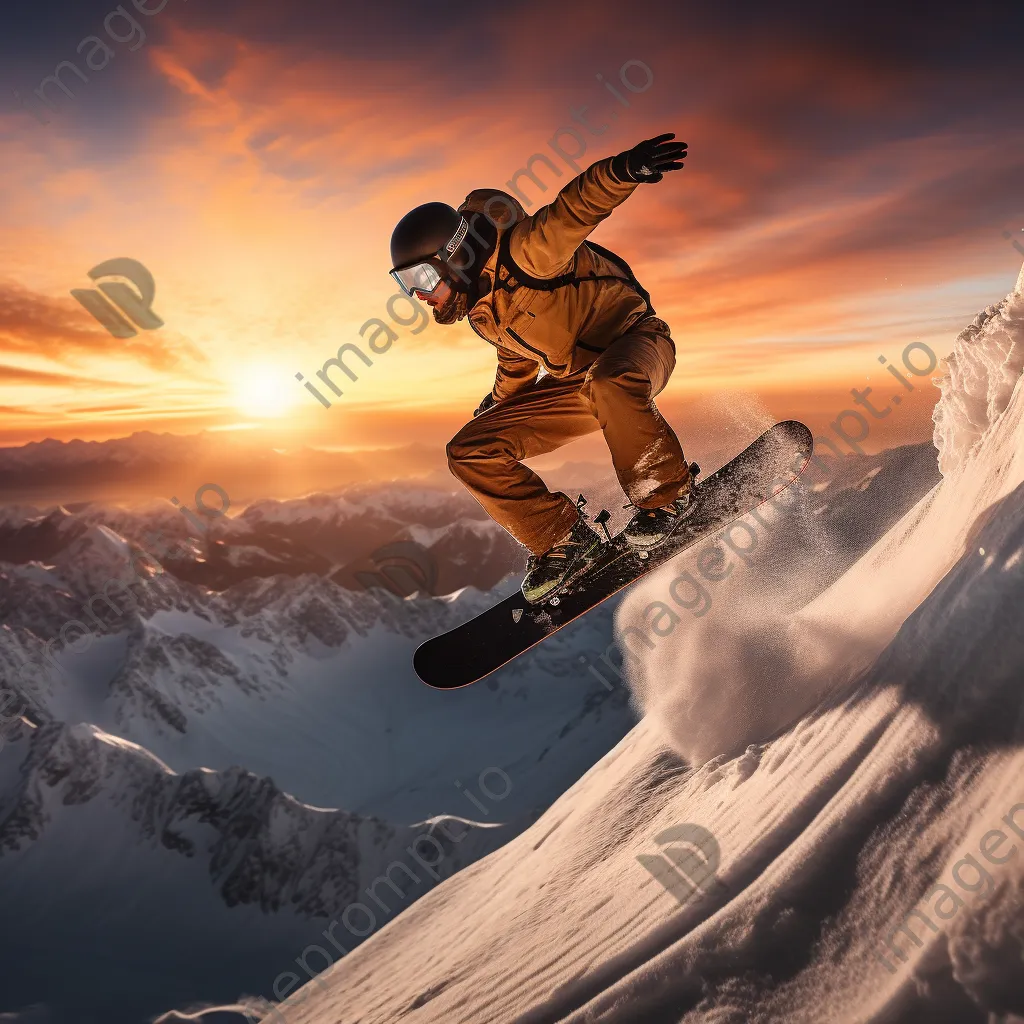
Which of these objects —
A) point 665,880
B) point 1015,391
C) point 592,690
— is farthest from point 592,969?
point 592,690

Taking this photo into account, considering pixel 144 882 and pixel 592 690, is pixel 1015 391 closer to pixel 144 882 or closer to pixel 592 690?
pixel 144 882

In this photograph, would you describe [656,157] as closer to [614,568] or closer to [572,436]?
[572,436]

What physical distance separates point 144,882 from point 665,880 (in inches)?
6502

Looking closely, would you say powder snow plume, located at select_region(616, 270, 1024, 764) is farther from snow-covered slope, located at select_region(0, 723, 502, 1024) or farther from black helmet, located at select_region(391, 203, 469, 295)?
snow-covered slope, located at select_region(0, 723, 502, 1024)

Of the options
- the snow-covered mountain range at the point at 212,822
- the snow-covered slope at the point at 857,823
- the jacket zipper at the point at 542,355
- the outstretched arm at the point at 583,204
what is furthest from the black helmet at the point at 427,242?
the snow-covered mountain range at the point at 212,822

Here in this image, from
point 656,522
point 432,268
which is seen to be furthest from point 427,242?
point 656,522

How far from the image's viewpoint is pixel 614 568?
26.9ft

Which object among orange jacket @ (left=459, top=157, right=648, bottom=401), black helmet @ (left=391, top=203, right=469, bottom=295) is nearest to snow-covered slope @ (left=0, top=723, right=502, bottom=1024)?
orange jacket @ (left=459, top=157, right=648, bottom=401)

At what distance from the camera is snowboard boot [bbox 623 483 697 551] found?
7.08 meters

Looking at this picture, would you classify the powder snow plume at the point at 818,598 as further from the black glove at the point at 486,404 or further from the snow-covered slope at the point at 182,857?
the snow-covered slope at the point at 182,857

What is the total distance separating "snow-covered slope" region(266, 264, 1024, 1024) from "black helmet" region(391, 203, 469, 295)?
499 centimetres

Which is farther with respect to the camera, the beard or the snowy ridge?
the snowy ridge

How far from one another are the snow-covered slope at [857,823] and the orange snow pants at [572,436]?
8.65ft

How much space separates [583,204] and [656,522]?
323 centimetres
